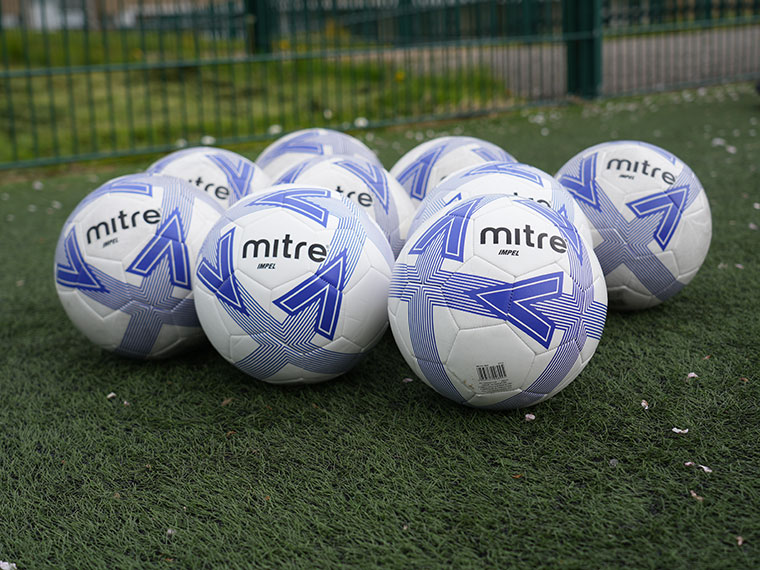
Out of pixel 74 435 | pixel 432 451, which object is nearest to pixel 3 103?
pixel 74 435

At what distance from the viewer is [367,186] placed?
383cm

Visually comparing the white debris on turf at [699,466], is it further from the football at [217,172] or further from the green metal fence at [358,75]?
the green metal fence at [358,75]

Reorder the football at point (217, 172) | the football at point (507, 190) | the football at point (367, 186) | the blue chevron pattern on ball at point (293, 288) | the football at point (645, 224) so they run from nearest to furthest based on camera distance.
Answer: the blue chevron pattern on ball at point (293, 288), the football at point (507, 190), the football at point (645, 224), the football at point (367, 186), the football at point (217, 172)

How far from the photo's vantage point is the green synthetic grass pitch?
2184 millimetres

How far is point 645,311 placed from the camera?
3.78 meters

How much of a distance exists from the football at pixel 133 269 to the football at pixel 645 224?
1.82 metres

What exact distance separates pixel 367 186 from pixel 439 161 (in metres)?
0.62

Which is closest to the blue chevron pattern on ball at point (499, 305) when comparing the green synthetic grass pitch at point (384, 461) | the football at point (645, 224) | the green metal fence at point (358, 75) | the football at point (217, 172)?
the green synthetic grass pitch at point (384, 461)

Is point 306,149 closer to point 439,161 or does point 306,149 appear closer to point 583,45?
point 439,161

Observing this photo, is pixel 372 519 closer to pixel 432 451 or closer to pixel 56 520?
pixel 432 451

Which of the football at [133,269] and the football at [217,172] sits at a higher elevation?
the football at [217,172]

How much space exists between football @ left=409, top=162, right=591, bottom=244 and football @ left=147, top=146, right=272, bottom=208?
1.18 metres

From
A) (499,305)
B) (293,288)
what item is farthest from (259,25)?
(499,305)

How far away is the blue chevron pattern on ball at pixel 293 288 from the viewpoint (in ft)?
9.71
